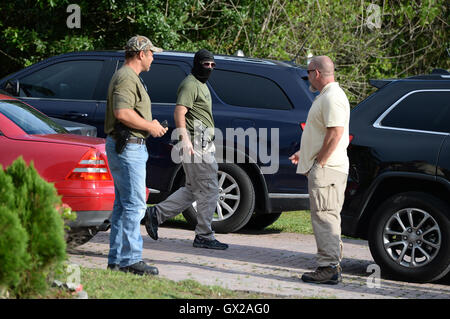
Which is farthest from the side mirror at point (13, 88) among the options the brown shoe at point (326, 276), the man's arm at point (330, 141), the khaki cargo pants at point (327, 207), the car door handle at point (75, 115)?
the brown shoe at point (326, 276)

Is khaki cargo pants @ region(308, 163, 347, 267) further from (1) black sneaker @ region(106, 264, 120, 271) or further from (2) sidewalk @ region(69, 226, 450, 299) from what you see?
(1) black sneaker @ region(106, 264, 120, 271)

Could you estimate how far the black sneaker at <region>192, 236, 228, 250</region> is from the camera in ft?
28.1

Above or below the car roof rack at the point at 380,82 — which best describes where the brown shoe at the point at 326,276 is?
below

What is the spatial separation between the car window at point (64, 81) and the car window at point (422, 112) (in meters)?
3.96

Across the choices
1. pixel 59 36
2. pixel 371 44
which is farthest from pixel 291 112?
pixel 371 44

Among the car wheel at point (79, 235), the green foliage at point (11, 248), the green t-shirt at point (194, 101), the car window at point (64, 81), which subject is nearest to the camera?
the green foliage at point (11, 248)

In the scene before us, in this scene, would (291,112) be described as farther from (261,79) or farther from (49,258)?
(49,258)

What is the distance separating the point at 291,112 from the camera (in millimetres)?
9312

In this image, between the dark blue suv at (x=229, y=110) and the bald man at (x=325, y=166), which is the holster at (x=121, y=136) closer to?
the bald man at (x=325, y=166)

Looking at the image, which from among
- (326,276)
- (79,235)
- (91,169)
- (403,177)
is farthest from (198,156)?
(403,177)

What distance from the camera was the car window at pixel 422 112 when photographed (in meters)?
7.39

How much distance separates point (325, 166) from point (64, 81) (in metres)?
4.31

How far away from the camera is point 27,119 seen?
7.86 meters

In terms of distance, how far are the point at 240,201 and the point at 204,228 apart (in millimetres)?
993
